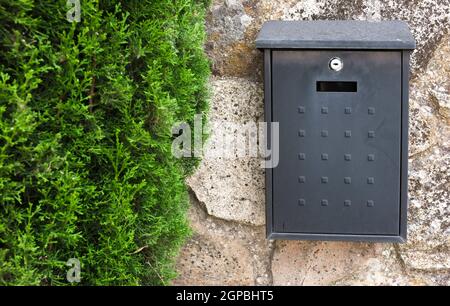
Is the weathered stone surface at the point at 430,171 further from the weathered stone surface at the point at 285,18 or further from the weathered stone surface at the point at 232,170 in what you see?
the weathered stone surface at the point at 232,170

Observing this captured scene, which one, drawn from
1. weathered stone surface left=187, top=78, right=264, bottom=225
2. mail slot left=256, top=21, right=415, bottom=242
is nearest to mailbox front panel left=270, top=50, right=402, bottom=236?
mail slot left=256, top=21, right=415, bottom=242

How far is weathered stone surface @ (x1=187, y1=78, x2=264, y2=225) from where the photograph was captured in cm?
247

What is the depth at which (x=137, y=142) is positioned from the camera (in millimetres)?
1981

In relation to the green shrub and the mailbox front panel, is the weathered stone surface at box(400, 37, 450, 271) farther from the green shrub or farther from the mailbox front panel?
the green shrub

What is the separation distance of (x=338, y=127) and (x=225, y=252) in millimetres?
715

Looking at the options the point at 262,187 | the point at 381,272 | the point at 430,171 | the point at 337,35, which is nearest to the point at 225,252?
the point at 262,187

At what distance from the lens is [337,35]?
7.07 feet

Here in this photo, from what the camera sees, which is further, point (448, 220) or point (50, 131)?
point (448, 220)

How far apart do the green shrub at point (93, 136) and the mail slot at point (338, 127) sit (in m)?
0.33

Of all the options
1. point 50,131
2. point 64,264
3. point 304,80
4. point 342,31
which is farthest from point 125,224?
point 342,31

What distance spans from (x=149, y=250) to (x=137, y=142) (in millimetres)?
400

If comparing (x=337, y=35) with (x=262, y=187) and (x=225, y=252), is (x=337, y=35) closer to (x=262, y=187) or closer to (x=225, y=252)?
(x=262, y=187)

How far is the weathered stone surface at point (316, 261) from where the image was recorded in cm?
251

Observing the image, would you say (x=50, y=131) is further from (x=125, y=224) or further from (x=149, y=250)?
(x=149, y=250)
